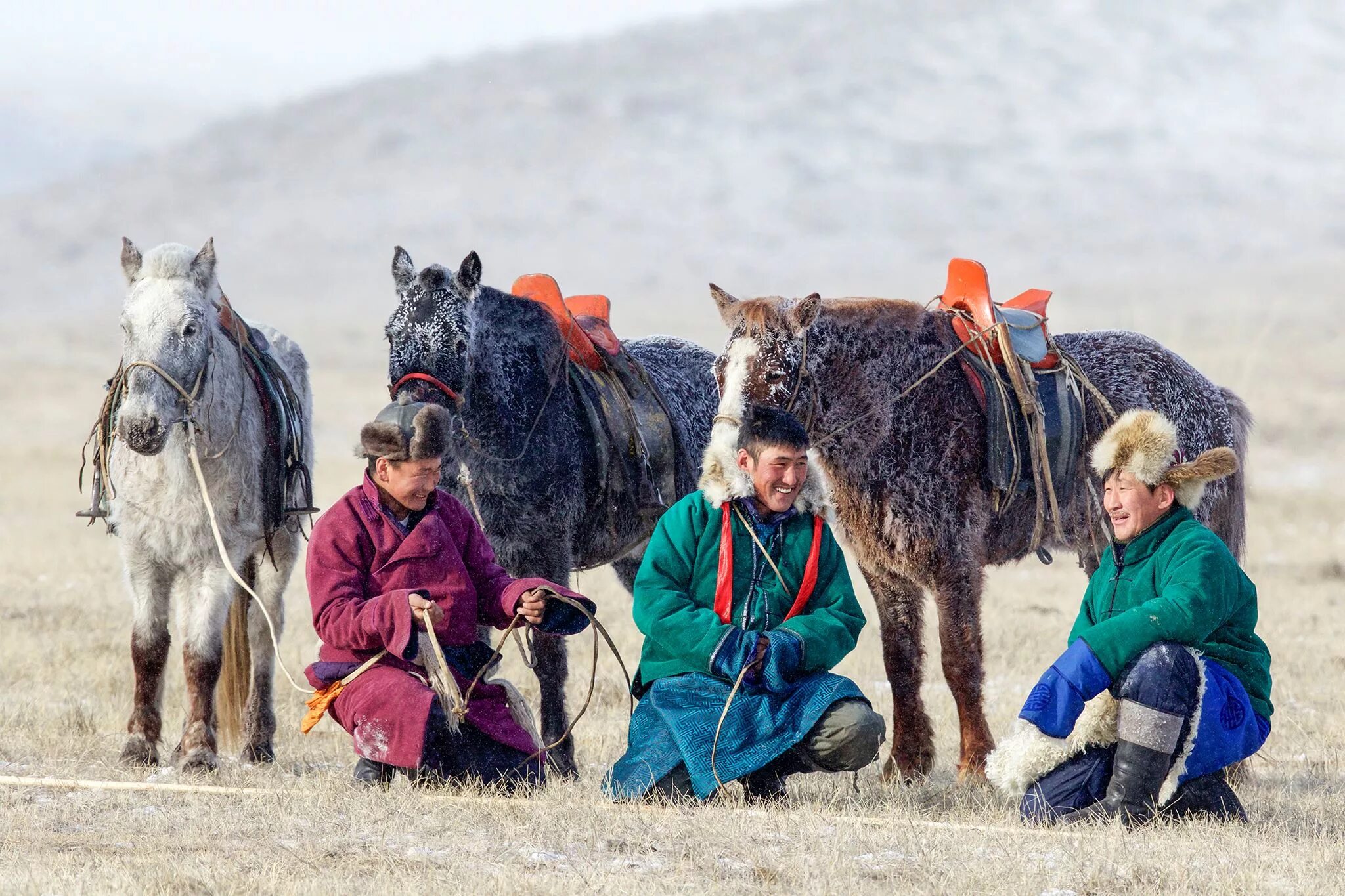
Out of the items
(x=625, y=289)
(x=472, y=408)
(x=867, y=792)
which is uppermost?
(x=625, y=289)

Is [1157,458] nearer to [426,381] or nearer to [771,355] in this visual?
[771,355]

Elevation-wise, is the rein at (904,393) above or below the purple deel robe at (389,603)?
above

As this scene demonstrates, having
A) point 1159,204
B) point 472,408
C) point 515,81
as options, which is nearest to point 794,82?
point 515,81

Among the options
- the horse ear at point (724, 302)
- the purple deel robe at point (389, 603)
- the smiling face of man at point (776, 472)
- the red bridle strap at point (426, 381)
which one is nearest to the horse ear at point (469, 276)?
the red bridle strap at point (426, 381)

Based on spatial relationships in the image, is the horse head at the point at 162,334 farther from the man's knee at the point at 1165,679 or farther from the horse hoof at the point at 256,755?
the man's knee at the point at 1165,679

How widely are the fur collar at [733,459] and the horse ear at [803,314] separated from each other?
20 cm

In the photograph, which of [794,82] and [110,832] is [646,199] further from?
[110,832]

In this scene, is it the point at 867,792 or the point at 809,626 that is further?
the point at 867,792

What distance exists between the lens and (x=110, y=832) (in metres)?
5.30

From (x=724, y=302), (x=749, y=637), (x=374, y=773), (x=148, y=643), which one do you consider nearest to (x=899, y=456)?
(x=724, y=302)

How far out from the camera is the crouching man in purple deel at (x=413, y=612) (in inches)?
232

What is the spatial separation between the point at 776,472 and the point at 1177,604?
148cm

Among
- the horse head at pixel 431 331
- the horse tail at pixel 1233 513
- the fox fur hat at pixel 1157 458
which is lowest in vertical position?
the horse tail at pixel 1233 513

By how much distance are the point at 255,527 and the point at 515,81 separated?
438 feet
